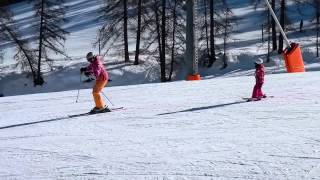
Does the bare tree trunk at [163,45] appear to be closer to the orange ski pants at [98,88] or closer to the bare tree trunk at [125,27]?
the bare tree trunk at [125,27]

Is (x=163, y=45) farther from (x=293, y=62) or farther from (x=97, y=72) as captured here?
(x=97, y=72)

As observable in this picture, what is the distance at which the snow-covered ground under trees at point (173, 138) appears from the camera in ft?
23.6

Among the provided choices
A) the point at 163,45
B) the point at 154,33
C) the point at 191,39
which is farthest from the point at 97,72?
the point at 154,33

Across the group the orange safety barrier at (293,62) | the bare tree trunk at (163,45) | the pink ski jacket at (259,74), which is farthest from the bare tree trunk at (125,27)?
the pink ski jacket at (259,74)

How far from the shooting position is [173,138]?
9242 millimetres

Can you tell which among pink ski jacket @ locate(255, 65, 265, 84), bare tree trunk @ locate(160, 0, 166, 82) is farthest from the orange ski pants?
bare tree trunk @ locate(160, 0, 166, 82)

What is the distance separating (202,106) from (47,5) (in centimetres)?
3083

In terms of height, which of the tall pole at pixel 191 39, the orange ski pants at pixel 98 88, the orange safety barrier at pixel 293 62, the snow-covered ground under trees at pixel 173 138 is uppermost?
the tall pole at pixel 191 39

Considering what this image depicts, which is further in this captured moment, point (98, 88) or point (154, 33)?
point (154, 33)

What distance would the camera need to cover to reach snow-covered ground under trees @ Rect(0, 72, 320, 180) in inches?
283

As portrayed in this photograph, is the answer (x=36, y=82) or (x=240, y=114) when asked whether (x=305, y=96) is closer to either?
(x=240, y=114)

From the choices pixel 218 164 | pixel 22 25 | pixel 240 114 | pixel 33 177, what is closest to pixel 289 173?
pixel 218 164

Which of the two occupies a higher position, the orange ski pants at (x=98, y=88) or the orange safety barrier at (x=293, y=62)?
the orange safety barrier at (x=293, y=62)

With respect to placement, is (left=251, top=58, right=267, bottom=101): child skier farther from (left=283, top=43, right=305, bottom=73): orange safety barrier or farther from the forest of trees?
the forest of trees
